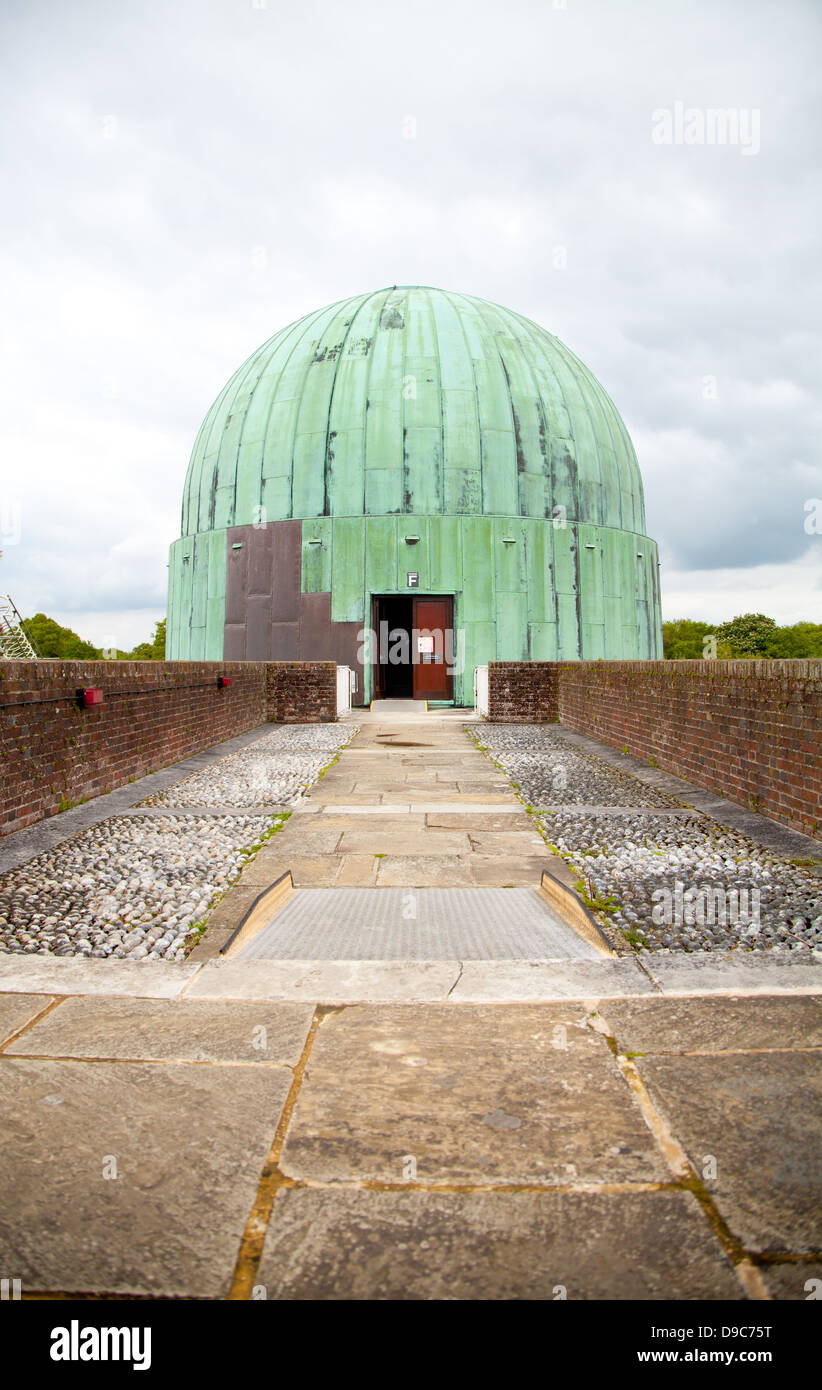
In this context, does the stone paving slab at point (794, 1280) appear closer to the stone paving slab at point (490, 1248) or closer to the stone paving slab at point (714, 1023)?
the stone paving slab at point (490, 1248)

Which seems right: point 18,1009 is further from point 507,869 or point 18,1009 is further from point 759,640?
point 759,640

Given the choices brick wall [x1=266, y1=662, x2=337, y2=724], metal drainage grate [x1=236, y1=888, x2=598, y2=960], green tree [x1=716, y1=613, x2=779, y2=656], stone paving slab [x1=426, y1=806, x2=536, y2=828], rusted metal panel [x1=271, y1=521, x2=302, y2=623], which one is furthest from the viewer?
green tree [x1=716, y1=613, x2=779, y2=656]

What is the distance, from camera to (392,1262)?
1712 millimetres

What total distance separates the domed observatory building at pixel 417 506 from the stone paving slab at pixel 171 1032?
18494 mm

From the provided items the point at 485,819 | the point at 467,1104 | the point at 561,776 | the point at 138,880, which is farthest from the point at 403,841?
the point at 467,1104

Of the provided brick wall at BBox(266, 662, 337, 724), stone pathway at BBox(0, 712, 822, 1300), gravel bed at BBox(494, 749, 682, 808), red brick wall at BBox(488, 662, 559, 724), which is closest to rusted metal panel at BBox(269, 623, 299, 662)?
brick wall at BBox(266, 662, 337, 724)

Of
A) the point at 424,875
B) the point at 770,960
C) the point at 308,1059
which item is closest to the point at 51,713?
the point at 424,875

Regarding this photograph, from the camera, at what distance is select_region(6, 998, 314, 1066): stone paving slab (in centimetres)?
269

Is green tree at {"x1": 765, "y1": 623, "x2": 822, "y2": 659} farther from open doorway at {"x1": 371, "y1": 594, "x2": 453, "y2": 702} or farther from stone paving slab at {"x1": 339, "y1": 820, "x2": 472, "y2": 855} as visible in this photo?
stone paving slab at {"x1": 339, "y1": 820, "x2": 472, "y2": 855}

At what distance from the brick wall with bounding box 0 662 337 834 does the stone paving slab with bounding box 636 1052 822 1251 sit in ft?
16.1

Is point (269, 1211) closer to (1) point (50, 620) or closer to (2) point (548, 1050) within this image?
(2) point (548, 1050)

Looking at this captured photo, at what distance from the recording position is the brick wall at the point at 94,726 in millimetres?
6059

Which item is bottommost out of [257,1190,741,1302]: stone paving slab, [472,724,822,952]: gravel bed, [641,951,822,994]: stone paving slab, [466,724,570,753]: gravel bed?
[257,1190,741,1302]: stone paving slab
